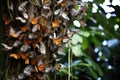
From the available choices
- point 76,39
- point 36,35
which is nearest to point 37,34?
point 36,35

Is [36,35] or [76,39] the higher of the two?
[36,35]

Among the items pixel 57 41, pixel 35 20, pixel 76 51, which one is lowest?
pixel 76 51

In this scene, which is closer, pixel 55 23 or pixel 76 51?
pixel 55 23

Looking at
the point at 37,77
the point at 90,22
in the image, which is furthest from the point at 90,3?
the point at 37,77

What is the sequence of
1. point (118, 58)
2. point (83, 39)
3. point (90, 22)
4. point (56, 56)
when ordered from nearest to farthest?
point (56, 56), point (83, 39), point (90, 22), point (118, 58)

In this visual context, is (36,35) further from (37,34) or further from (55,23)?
(55,23)

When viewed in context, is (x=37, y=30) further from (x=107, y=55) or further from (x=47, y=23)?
(x=107, y=55)

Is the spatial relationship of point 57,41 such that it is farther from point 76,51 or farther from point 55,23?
point 76,51

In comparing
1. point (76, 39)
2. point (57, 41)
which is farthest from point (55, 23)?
point (76, 39)
